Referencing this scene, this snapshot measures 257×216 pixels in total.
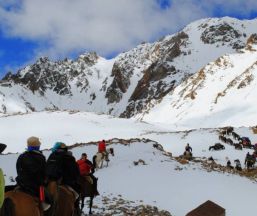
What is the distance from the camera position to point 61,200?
14195mm

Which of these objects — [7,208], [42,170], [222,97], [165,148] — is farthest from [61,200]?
[222,97]

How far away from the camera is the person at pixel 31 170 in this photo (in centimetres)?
1194

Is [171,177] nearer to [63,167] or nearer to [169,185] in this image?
[169,185]

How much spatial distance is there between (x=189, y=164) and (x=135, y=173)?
23.4 feet

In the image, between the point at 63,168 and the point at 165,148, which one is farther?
the point at 165,148

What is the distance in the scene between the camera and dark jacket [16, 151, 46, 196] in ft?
39.1

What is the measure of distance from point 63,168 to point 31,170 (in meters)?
2.86

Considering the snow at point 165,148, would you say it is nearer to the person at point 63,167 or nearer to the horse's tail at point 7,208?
the person at point 63,167

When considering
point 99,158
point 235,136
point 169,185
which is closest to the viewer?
point 169,185

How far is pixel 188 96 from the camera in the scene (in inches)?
7490

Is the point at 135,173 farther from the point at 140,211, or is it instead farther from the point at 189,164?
the point at 140,211

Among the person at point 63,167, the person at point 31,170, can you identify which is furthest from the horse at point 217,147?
the person at point 31,170

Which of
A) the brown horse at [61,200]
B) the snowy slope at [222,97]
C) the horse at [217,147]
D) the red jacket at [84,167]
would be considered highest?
the snowy slope at [222,97]

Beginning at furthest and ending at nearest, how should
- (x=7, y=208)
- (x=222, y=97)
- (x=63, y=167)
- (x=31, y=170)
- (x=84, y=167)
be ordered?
(x=222, y=97), (x=84, y=167), (x=63, y=167), (x=31, y=170), (x=7, y=208)
